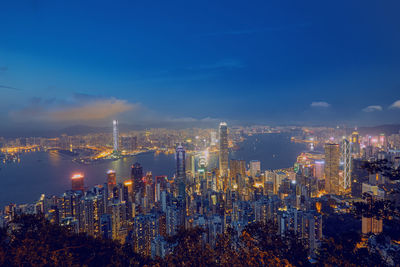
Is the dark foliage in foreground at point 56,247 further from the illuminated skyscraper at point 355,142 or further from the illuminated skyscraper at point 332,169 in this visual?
the illuminated skyscraper at point 355,142

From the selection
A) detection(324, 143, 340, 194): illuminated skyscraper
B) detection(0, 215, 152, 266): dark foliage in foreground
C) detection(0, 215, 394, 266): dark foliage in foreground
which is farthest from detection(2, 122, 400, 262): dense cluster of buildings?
detection(0, 215, 152, 266): dark foliage in foreground

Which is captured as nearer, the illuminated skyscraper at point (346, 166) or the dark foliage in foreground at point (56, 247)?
the dark foliage in foreground at point (56, 247)

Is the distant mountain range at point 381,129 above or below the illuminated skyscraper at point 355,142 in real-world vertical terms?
above

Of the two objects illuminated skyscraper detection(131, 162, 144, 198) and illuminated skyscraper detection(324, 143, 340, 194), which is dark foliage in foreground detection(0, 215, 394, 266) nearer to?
illuminated skyscraper detection(131, 162, 144, 198)

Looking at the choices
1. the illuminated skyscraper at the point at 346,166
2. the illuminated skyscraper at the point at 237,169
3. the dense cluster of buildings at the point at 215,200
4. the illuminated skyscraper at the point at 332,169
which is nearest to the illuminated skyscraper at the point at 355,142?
the dense cluster of buildings at the point at 215,200

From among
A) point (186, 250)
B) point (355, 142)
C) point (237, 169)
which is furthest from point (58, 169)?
point (355, 142)

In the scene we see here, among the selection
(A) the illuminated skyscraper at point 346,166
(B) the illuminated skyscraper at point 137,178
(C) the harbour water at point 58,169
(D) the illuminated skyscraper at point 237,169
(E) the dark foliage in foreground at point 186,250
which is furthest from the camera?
(D) the illuminated skyscraper at point 237,169
